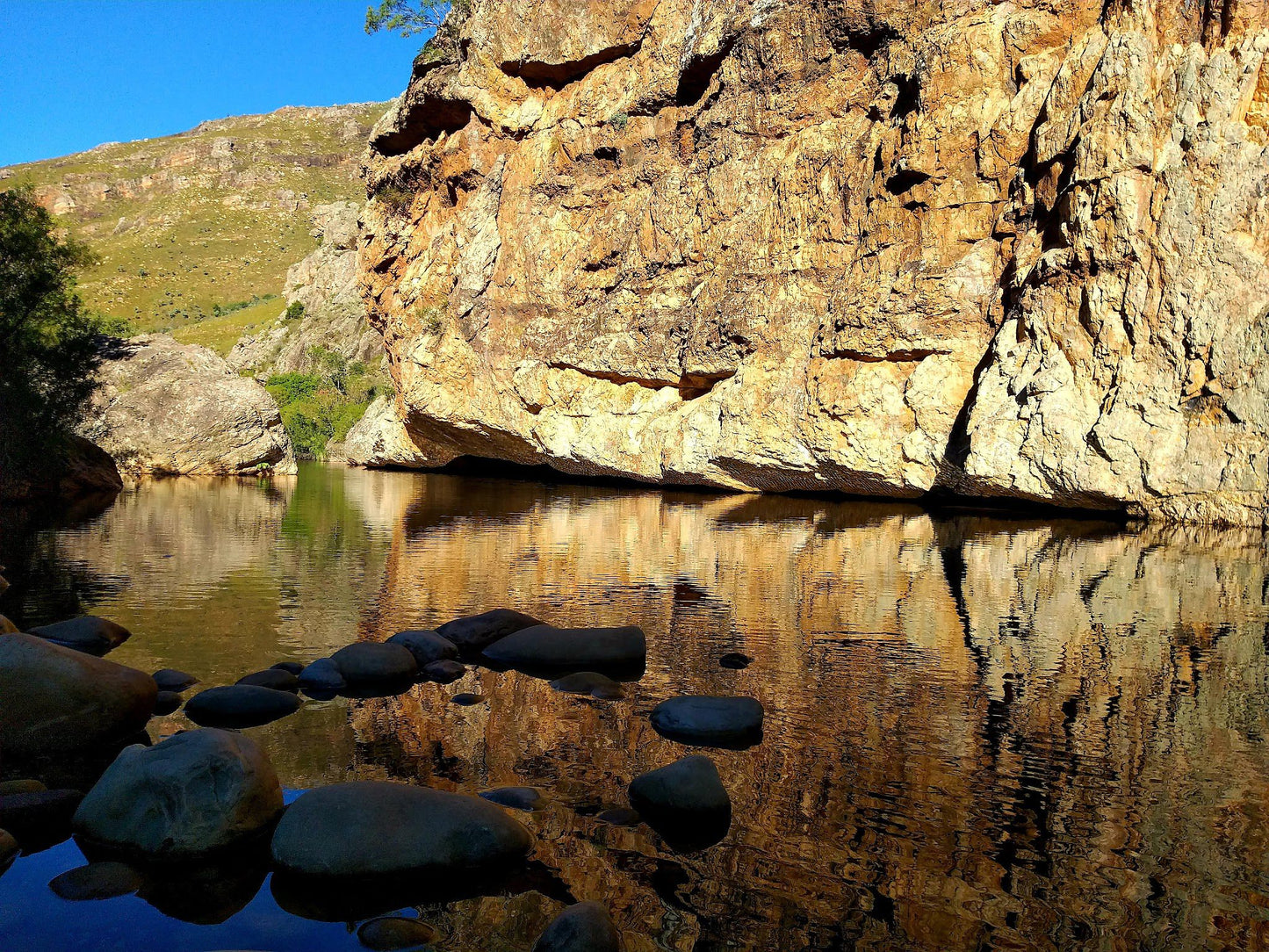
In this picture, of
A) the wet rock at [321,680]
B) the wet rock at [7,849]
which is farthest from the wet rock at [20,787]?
the wet rock at [321,680]

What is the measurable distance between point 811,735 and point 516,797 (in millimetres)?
2388

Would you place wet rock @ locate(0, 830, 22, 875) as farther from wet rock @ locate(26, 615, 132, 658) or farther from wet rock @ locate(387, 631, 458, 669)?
wet rock @ locate(26, 615, 132, 658)

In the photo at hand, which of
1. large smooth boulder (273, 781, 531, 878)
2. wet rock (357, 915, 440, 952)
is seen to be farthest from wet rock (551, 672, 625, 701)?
wet rock (357, 915, 440, 952)

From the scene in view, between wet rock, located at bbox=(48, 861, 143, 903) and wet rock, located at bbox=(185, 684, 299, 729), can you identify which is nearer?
wet rock, located at bbox=(48, 861, 143, 903)

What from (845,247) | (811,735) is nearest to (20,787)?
(811,735)

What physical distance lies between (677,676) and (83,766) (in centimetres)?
466

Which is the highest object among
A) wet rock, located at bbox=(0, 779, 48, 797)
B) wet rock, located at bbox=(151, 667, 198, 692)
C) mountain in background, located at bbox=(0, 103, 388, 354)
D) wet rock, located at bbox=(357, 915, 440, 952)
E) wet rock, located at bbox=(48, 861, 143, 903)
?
mountain in background, located at bbox=(0, 103, 388, 354)

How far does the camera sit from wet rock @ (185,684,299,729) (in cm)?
658

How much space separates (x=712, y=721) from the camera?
21.1ft

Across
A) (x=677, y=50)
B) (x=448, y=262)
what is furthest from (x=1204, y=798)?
(x=448, y=262)

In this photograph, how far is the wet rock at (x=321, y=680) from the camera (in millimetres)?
7480

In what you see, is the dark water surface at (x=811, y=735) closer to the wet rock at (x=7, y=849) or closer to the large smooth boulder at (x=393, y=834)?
the wet rock at (x=7, y=849)

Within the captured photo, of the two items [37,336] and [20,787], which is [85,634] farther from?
[37,336]

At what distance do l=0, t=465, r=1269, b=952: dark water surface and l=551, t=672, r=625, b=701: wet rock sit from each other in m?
0.15
